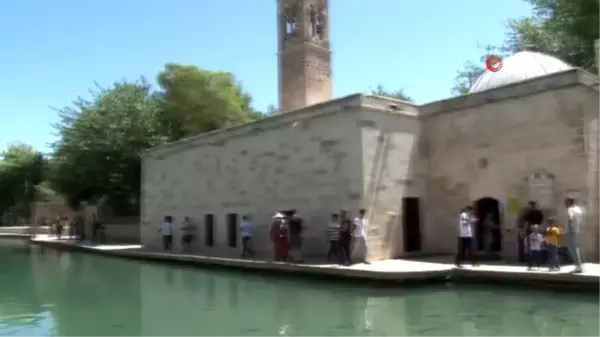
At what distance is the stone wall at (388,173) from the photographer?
12.9 metres

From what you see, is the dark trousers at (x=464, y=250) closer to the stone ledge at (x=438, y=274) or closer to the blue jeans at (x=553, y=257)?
the stone ledge at (x=438, y=274)

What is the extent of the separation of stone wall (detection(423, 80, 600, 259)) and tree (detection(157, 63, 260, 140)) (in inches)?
667

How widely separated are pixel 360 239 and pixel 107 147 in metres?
16.8

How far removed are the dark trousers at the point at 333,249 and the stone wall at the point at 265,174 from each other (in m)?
0.93

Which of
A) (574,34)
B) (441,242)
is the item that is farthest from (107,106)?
(574,34)

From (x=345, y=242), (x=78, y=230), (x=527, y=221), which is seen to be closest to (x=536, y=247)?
(x=527, y=221)

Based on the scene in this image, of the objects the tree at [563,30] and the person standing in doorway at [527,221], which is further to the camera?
the tree at [563,30]

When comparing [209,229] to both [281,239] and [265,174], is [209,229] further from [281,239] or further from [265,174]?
[281,239]

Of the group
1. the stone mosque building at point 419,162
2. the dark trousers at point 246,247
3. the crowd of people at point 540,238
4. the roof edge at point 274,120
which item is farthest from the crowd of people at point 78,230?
the crowd of people at point 540,238

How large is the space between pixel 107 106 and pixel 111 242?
654 cm

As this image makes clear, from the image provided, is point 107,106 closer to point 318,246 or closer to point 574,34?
point 318,246

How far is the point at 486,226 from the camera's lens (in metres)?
12.9

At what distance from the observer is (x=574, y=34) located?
69.8ft

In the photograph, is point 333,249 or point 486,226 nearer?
point 333,249
